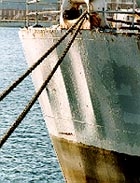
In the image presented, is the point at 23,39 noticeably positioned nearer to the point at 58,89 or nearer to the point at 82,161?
the point at 58,89

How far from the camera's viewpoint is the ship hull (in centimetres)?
1152

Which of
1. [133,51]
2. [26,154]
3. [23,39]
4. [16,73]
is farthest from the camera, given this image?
[16,73]

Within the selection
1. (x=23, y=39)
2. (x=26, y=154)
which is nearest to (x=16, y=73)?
(x=26, y=154)

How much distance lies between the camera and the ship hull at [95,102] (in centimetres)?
1152

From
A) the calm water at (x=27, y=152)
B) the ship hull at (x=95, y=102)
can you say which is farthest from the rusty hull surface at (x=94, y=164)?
the calm water at (x=27, y=152)

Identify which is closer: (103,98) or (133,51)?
(133,51)

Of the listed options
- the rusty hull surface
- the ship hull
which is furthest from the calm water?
the ship hull

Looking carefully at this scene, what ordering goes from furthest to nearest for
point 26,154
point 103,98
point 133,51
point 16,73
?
point 16,73 < point 26,154 < point 103,98 < point 133,51

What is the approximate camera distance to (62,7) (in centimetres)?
1289

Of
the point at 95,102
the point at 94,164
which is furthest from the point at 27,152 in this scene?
the point at 95,102

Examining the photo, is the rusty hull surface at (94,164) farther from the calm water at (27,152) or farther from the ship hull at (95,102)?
the calm water at (27,152)

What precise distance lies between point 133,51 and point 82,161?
300 centimetres

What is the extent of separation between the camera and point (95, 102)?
1218cm

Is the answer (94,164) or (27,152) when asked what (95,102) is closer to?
(94,164)
